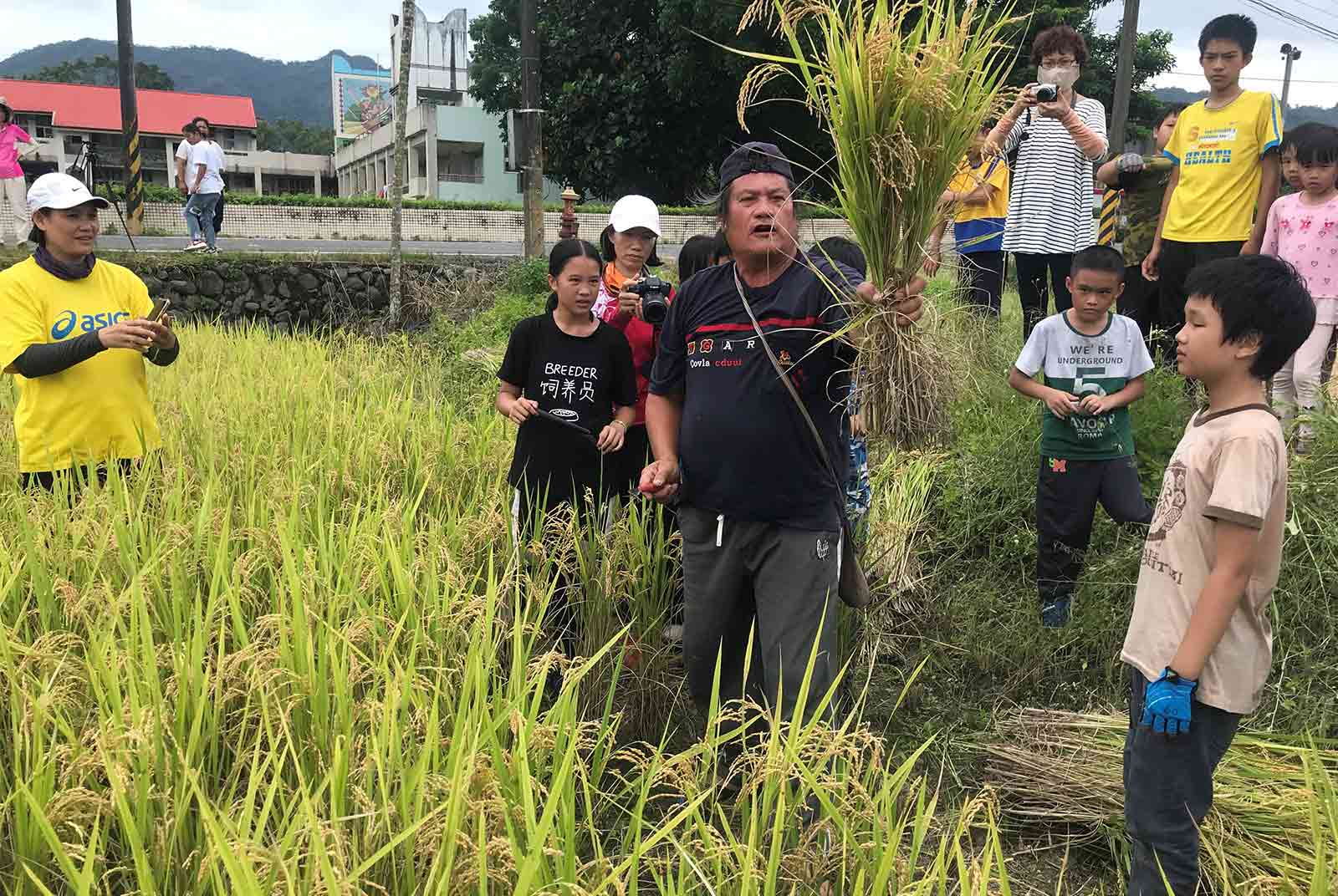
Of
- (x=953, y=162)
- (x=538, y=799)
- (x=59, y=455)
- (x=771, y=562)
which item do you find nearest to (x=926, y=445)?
Answer: (x=771, y=562)

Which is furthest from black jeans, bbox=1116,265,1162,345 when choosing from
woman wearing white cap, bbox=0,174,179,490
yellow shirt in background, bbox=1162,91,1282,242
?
woman wearing white cap, bbox=0,174,179,490

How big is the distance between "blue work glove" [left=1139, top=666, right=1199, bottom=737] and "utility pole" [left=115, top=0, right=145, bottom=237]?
13528 millimetres

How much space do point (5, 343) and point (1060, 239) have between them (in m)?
4.30

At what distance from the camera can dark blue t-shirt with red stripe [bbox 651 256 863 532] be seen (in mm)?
2346

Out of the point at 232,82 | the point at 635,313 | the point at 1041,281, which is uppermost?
the point at 232,82

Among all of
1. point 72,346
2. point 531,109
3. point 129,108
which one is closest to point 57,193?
point 72,346

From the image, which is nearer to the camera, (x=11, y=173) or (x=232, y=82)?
(x=11, y=173)

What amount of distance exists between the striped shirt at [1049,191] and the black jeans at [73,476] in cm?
390

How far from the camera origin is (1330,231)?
4117mm

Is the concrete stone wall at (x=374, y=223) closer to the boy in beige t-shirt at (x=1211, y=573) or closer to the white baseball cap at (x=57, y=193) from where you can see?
the white baseball cap at (x=57, y=193)

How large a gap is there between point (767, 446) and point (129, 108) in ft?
46.3

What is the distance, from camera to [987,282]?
18.2 ft

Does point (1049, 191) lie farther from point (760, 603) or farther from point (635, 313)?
point (760, 603)

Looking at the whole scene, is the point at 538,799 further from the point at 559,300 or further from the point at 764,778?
the point at 559,300
